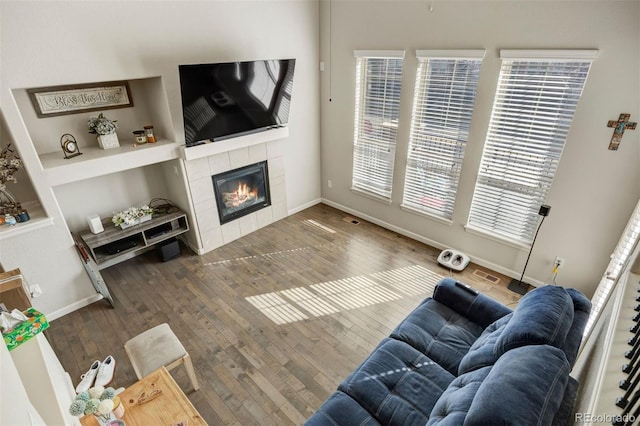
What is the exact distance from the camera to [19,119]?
2631 millimetres

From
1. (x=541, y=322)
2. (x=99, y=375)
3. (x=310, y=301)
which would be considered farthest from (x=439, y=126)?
(x=99, y=375)

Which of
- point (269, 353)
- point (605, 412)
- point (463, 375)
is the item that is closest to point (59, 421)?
point (269, 353)

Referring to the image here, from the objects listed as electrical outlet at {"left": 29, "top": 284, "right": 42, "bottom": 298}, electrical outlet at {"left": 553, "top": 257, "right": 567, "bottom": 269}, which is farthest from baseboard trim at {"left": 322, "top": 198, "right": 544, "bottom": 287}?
electrical outlet at {"left": 29, "top": 284, "right": 42, "bottom": 298}

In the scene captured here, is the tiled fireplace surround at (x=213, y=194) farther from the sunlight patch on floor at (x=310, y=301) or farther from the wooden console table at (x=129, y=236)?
the sunlight patch on floor at (x=310, y=301)

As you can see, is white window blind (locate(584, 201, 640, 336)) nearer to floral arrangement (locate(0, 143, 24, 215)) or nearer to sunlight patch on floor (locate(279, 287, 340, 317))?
sunlight patch on floor (locate(279, 287, 340, 317))

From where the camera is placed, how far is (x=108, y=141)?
3.41 m

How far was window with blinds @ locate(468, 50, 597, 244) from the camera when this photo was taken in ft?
9.35

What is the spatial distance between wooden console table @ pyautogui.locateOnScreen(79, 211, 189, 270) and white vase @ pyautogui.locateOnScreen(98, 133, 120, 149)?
2.98 feet

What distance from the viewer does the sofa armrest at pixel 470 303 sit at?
96.4 inches

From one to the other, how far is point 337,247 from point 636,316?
311cm

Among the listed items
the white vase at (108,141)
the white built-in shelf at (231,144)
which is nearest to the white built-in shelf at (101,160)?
the white vase at (108,141)

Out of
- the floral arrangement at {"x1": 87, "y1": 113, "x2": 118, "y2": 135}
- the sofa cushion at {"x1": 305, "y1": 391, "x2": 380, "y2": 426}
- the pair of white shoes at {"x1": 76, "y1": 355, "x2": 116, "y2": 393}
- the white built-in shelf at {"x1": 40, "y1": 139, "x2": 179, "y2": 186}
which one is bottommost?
the pair of white shoes at {"x1": 76, "y1": 355, "x2": 116, "y2": 393}

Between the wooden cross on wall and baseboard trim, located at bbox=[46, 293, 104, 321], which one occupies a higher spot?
the wooden cross on wall

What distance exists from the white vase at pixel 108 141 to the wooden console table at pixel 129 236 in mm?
908
